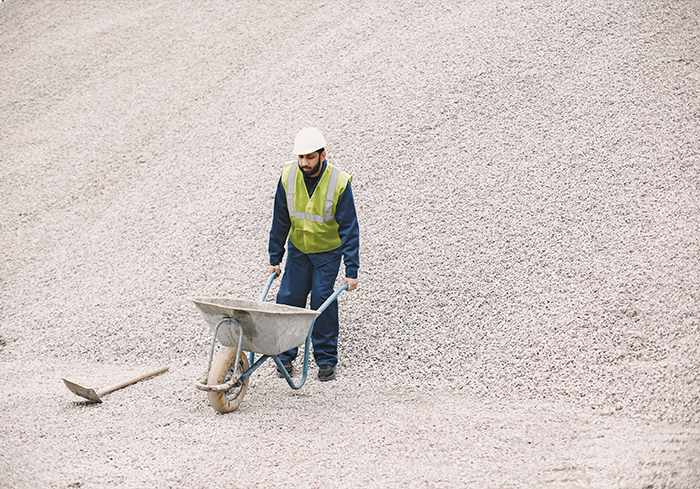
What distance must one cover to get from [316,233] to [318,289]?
0.40m

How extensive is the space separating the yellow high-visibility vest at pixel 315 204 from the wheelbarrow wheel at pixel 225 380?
2.86ft

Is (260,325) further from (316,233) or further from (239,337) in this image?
(316,233)

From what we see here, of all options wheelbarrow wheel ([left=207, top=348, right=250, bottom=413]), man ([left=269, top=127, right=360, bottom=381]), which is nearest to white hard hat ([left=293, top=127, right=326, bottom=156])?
man ([left=269, top=127, right=360, bottom=381])

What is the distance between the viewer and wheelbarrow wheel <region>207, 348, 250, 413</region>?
2988 millimetres

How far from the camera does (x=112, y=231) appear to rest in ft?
18.4

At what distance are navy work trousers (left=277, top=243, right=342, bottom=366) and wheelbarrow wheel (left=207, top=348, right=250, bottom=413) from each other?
651 millimetres

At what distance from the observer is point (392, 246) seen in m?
4.64

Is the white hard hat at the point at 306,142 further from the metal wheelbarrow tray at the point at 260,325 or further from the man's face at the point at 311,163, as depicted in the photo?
the metal wheelbarrow tray at the point at 260,325

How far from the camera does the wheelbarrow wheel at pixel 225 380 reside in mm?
2988

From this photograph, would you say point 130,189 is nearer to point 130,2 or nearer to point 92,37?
point 92,37

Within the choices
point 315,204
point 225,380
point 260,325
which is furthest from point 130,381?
point 315,204

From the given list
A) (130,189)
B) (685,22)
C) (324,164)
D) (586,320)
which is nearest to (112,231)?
(130,189)

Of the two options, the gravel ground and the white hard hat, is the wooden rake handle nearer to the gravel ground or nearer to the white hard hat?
the gravel ground

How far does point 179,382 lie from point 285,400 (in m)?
0.83
